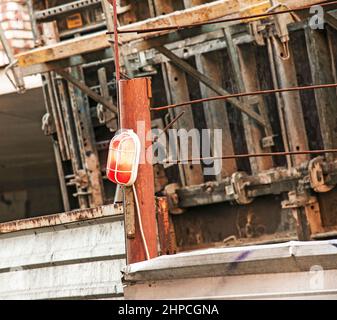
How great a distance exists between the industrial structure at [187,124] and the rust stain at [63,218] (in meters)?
0.01

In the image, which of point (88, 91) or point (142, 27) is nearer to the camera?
point (142, 27)

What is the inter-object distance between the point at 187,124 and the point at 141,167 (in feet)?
14.4

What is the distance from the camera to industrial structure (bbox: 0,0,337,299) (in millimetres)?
10172

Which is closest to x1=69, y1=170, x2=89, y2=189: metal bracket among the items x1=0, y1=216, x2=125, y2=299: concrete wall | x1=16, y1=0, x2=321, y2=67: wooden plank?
x1=16, y1=0, x2=321, y2=67: wooden plank

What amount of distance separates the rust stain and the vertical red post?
1462 millimetres

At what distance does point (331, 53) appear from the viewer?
38.1 ft

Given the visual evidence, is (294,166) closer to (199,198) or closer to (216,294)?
(199,198)

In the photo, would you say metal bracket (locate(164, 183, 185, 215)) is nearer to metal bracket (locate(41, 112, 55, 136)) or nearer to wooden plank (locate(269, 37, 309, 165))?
wooden plank (locate(269, 37, 309, 165))

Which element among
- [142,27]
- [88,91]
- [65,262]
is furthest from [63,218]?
[88,91]

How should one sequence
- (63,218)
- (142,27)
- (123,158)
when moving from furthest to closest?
(142,27)
(63,218)
(123,158)

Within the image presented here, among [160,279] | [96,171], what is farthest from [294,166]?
[160,279]

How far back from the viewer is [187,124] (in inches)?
494

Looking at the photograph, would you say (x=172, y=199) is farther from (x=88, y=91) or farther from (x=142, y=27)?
(x=142, y=27)

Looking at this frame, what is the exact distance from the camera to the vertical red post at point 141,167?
8148 millimetres
